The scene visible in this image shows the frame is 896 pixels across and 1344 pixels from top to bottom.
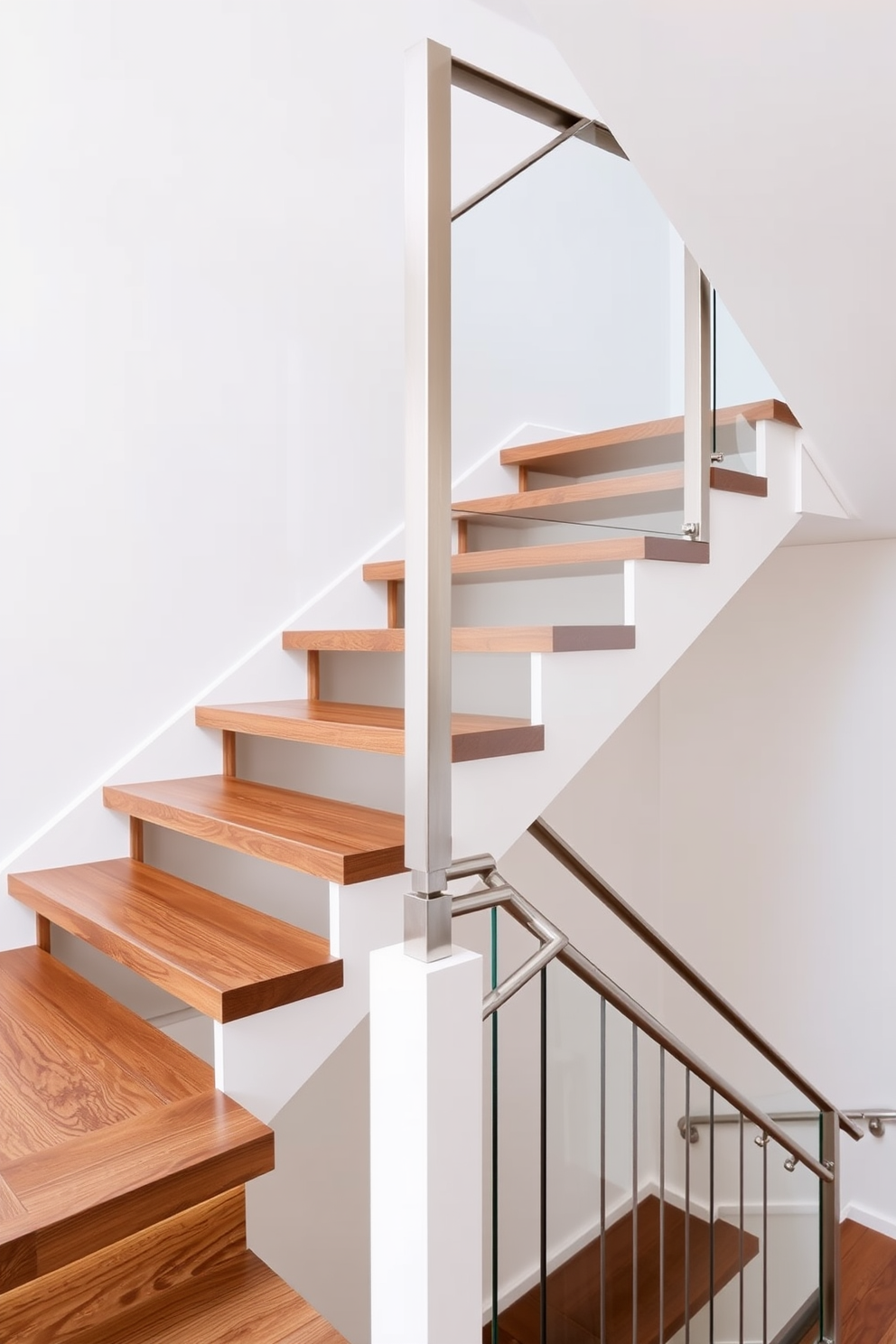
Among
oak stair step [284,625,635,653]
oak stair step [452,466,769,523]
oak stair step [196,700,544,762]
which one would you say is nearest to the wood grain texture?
oak stair step [196,700,544,762]

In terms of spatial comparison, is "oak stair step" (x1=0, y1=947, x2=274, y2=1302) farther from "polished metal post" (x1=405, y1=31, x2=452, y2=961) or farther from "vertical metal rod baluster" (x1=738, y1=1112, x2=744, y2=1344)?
"vertical metal rod baluster" (x1=738, y1=1112, x2=744, y2=1344)

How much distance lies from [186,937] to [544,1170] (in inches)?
30.0

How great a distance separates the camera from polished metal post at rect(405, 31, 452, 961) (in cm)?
116

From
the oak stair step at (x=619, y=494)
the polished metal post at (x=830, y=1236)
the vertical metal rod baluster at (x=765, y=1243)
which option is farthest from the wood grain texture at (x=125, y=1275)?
the polished metal post at (x=830, y=1236)

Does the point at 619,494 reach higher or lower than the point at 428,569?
higher

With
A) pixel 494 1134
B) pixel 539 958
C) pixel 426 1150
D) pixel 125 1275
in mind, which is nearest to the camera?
pixel 426 1150

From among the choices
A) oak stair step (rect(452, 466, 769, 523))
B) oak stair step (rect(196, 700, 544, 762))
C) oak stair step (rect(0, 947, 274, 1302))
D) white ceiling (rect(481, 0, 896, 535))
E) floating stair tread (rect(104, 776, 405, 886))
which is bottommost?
oak stair step (rect(0, 947, 274, 1302))

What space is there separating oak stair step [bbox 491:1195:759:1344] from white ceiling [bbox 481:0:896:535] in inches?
71.5

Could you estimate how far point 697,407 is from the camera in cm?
209

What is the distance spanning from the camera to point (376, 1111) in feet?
3.79

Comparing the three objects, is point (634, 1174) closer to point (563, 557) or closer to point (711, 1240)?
point (711, 1240)

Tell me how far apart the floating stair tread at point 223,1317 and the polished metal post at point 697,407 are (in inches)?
62.0

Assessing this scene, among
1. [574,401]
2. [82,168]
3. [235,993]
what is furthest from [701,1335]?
[82,168]

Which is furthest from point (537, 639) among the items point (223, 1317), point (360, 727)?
point (223, 1317)
